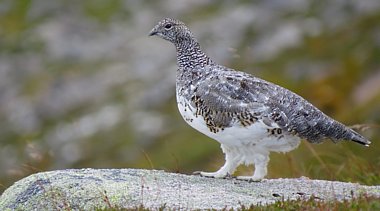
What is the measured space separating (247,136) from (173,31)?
2.05 metres

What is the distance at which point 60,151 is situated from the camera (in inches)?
1478

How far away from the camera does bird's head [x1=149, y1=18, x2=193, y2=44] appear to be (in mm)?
11242

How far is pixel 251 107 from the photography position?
9.95m

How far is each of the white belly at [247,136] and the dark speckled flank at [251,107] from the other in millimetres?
45

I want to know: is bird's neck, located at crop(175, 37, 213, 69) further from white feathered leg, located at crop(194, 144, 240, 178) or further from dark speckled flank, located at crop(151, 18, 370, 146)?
white feathered leg, located at crop(194, 144, 240, 178)

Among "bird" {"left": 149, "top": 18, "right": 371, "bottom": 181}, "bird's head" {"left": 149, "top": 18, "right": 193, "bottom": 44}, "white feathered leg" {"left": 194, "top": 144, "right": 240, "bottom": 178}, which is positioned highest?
"bird's head" {"left": 149, "top": 18, "right": 193, "bottom": 44}

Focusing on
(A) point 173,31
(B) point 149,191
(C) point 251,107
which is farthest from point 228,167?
(A) point 173,31

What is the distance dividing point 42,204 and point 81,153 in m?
27.5

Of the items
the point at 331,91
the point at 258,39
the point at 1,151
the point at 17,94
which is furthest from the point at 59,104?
the point at 331,91

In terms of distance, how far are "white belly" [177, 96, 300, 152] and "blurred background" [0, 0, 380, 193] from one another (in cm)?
1434

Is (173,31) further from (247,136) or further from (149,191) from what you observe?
(149,191)

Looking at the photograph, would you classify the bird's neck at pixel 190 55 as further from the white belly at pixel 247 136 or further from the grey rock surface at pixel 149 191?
the grey rock surface at pixel 149 191

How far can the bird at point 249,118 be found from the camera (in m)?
9.86

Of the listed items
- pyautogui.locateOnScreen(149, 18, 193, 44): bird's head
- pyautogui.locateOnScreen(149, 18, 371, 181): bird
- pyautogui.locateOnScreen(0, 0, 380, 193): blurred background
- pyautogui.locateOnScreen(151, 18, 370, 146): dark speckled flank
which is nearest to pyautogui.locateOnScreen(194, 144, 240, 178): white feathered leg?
pyautogui.locateOnScreen(149, 18, 371, 181): bird
